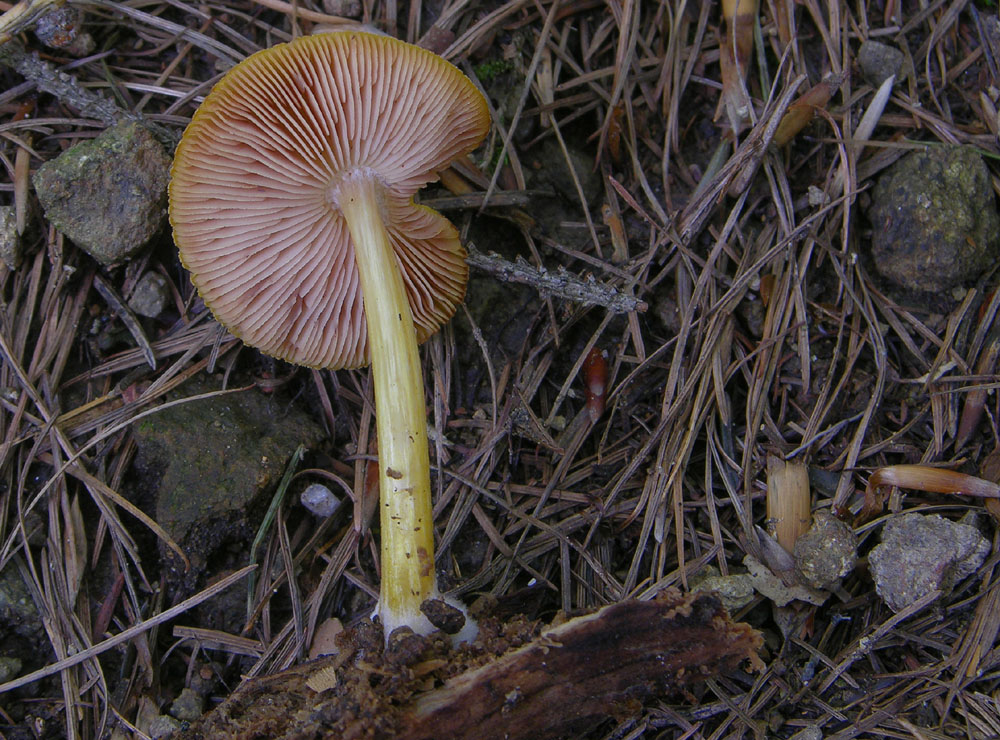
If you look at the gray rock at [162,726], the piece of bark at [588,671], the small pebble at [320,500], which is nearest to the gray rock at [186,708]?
the gray rock at [162,726]

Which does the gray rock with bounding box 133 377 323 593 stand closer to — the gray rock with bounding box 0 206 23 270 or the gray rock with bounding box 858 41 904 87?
the gray rock with bounding box 0 206 23 270

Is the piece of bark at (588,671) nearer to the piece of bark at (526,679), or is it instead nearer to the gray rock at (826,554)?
the piece of bark at (526,679)

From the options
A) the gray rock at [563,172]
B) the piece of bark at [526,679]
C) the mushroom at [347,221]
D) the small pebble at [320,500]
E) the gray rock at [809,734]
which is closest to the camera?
the piece of bark at [526,679]

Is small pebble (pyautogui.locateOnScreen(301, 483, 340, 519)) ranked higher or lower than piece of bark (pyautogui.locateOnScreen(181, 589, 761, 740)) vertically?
higher

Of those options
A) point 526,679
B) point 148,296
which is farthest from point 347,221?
point 526,679

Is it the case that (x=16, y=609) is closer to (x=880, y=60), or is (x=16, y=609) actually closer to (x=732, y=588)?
(x=732, y=588)

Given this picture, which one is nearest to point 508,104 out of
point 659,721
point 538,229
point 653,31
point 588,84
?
point 588,84

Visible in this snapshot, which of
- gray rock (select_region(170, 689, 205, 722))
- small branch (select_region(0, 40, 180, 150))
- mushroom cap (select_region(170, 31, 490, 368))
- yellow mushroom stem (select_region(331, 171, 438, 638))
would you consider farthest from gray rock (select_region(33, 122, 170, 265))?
gray rock (select_region(170, 689, 205, 722))
